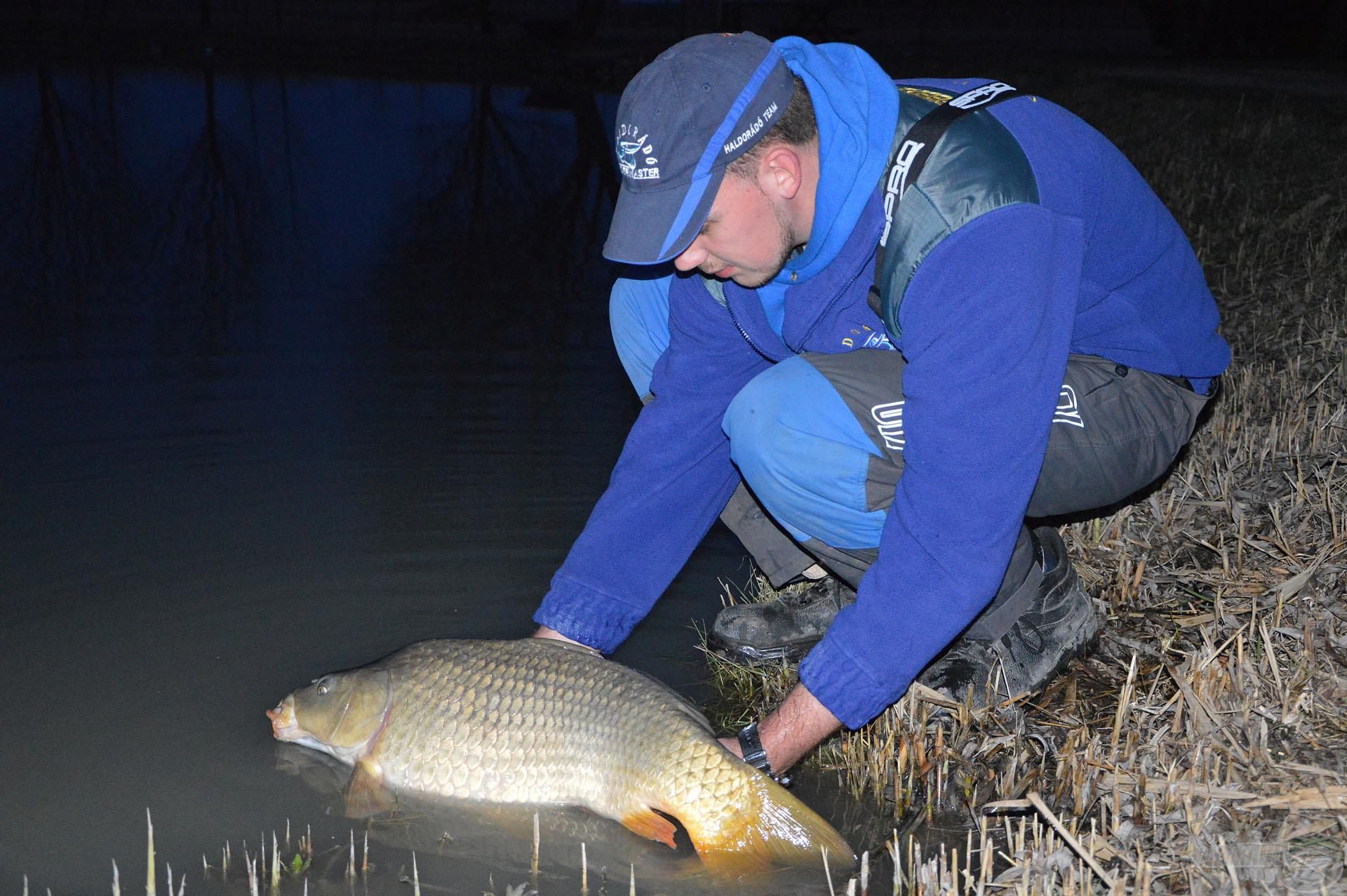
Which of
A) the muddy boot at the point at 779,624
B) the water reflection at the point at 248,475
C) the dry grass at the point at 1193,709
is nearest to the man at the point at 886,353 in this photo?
the dry grass at the point at 1193,709

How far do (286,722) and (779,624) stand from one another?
1433 mm

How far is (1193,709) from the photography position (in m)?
2.98

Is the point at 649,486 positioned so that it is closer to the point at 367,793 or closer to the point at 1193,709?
the point at 367,793

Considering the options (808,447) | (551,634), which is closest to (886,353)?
(808,447)

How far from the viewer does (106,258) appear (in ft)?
32.6

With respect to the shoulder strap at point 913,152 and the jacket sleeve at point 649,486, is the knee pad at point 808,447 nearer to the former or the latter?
the jacket sleeve at point 649,486

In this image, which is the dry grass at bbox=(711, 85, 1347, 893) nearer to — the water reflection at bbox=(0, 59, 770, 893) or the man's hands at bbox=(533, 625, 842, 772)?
the man's hands at bbox=(533, 625, 842, 772)

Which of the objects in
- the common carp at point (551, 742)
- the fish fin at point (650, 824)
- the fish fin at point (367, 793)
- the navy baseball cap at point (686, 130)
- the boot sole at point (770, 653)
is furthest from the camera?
the boot sole at point (770, 653)

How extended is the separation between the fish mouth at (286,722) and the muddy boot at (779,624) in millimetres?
1244

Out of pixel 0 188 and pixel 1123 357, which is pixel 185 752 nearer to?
pixel 1123 357

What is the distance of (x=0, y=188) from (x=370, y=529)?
9.75 meters

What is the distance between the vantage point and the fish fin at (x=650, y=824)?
2.96 m

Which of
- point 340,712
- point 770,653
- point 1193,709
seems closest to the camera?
point 1193,709

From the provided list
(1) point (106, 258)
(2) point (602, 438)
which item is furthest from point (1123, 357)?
(1) point (106, 258)
